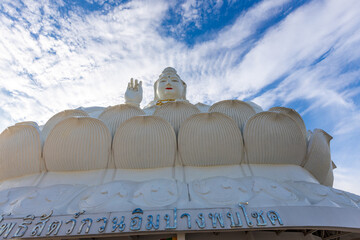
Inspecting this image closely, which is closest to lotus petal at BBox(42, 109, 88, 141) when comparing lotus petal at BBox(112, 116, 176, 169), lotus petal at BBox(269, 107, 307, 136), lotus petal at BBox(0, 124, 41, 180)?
lotus petal at BBox(0, 124, 41, 180)

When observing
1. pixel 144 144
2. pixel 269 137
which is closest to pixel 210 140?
pixel 269 137

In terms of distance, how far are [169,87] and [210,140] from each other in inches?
178

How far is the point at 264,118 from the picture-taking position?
4652 mm

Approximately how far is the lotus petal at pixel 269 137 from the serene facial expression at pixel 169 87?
4471mm

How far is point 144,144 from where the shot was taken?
14.9 feet

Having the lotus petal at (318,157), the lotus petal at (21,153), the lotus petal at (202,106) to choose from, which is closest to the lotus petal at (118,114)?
the lotus petal at (21,153)

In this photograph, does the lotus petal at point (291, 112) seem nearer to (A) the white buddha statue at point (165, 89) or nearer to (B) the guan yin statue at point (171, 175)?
(B) the guan yin statue at point (171, 175)

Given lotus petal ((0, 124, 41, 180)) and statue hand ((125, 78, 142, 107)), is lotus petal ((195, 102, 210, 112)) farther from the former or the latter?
lotus petal ((0, 124, 41, 180))

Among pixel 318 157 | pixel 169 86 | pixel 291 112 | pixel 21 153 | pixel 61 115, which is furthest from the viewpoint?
pixel 169 86

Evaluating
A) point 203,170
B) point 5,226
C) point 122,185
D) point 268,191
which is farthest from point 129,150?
point 268,191

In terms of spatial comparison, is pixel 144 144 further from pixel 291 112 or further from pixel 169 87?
pixel 169 87

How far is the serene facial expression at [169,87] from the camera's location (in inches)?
341

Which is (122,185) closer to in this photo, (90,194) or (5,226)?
(90,194)

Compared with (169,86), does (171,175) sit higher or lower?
lower
